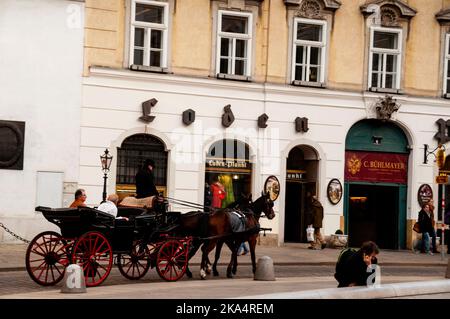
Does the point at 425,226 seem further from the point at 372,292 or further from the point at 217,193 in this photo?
the point at 372,292

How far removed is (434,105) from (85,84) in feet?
39.4

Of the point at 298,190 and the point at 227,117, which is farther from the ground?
the point at 227,117

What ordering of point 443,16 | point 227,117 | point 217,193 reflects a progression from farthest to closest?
point 443,16, point 227,117, point 217,193

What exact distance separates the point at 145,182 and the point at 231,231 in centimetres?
207

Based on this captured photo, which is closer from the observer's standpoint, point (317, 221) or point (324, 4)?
point (317, 221)

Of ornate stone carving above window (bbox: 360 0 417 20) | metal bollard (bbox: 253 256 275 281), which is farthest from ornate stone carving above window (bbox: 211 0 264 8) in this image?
metal bollard (bbox: 253 256 275 281)

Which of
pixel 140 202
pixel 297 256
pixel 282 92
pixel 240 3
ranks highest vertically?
pixel 240 3

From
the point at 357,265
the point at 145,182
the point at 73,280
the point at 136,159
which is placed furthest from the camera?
the point at 136,159

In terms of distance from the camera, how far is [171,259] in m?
20.3

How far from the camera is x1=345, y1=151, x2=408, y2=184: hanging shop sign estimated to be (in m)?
34.5

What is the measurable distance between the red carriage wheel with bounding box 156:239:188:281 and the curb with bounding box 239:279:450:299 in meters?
4.52

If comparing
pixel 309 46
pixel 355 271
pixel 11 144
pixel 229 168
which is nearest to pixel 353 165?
pixel 309 46
